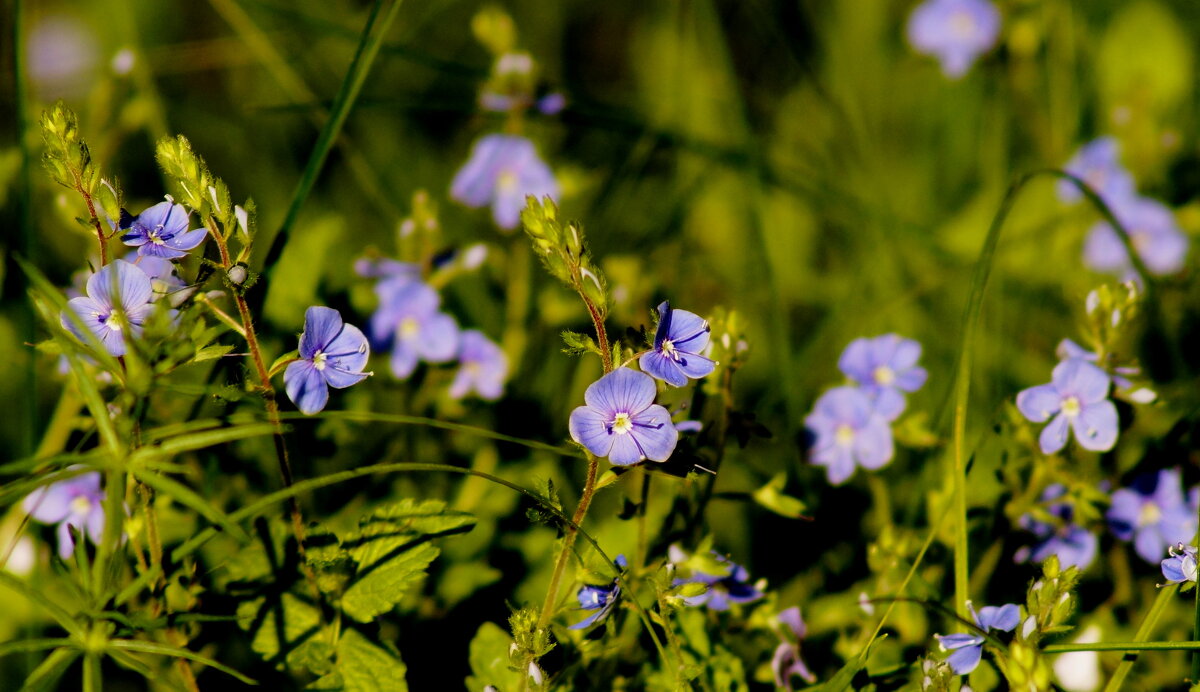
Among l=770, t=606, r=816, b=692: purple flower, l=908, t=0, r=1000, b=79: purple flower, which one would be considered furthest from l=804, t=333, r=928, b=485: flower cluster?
l=908, t=0, r=1000, b=79: purple flower

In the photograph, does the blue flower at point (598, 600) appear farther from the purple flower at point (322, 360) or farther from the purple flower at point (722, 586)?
the purple flower at point (322, 360)

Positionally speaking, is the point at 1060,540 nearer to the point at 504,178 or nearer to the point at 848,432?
the point at 848,432

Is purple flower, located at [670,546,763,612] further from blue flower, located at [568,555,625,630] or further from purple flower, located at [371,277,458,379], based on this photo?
purple flower, located at [371,277,458,379]

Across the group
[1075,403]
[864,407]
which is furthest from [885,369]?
[1075,403]

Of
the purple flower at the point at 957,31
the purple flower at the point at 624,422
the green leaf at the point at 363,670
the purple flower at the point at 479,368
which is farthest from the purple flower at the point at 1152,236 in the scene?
the green leaf at the point at 363,670

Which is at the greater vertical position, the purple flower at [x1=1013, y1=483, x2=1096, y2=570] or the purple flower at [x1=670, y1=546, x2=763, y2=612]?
the purple flower at [x1=670, y1=546, x2=763, y2=612]

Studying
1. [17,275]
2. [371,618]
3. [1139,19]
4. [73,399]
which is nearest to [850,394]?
[371,618]
